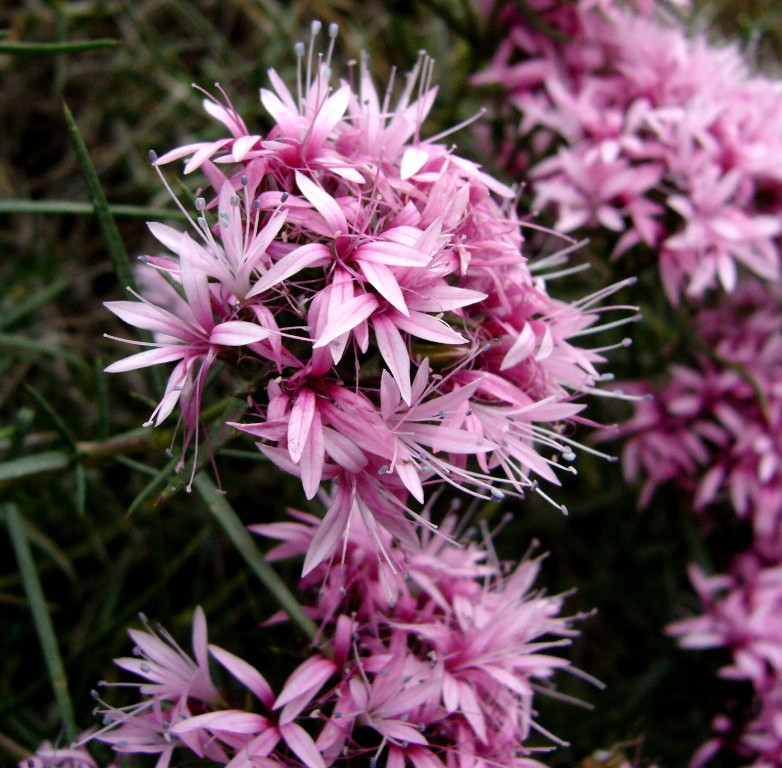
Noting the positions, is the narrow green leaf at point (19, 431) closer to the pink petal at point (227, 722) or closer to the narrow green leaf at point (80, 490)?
the narrow green leaf at point (80, 490)

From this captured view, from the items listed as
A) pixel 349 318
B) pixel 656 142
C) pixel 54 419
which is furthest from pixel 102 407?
pixel 656 142

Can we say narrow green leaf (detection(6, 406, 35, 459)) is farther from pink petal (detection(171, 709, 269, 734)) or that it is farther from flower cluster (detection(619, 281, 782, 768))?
flower cluster (detection(619, 281, 782, 768))

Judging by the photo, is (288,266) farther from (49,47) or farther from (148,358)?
(49,47)

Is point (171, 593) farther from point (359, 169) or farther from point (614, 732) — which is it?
point (359, 169)

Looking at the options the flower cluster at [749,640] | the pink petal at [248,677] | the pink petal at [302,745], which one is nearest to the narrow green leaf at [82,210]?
the pink petal at [248,677]

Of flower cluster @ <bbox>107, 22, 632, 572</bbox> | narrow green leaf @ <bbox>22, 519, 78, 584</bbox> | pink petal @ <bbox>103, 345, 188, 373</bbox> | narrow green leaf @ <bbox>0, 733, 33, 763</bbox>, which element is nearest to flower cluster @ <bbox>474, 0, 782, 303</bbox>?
flower cluster @ <bbox>107, 22, 632, 572</bbox>

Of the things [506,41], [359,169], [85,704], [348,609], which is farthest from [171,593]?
[506,41]
